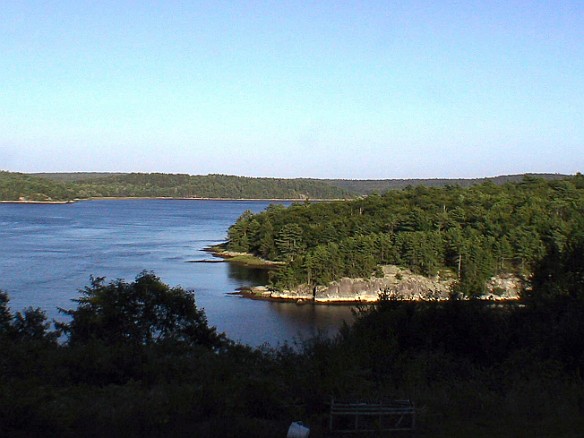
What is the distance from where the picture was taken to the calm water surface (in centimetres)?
2012

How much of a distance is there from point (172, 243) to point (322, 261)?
57.1 feet

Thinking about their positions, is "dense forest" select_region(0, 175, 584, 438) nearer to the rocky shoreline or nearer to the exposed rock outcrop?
the rocky shoreline

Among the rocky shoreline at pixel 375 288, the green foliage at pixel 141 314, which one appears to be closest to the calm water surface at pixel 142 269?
the rocky shoreline at pixel 375 288

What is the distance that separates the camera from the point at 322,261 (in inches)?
1048

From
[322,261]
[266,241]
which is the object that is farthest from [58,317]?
[266,241]

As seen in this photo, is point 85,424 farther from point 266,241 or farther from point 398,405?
point 266,241

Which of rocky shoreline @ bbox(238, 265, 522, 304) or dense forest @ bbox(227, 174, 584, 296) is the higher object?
dense forest @ bbox(227, 174, 584, 296)

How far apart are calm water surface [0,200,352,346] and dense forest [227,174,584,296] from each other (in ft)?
9.51

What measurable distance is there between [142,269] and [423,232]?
1229 cm

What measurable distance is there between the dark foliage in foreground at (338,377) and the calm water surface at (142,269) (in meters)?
1.34

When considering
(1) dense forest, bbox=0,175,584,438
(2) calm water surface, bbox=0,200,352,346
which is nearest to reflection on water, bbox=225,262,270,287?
(2) calm water surface, bbox=0,200,352,346

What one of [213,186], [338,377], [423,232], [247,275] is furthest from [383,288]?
[213,186]

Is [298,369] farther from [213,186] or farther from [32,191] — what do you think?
[213,186]

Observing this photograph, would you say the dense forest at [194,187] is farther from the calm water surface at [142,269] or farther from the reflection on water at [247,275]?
the reflection on water at [247,275]
